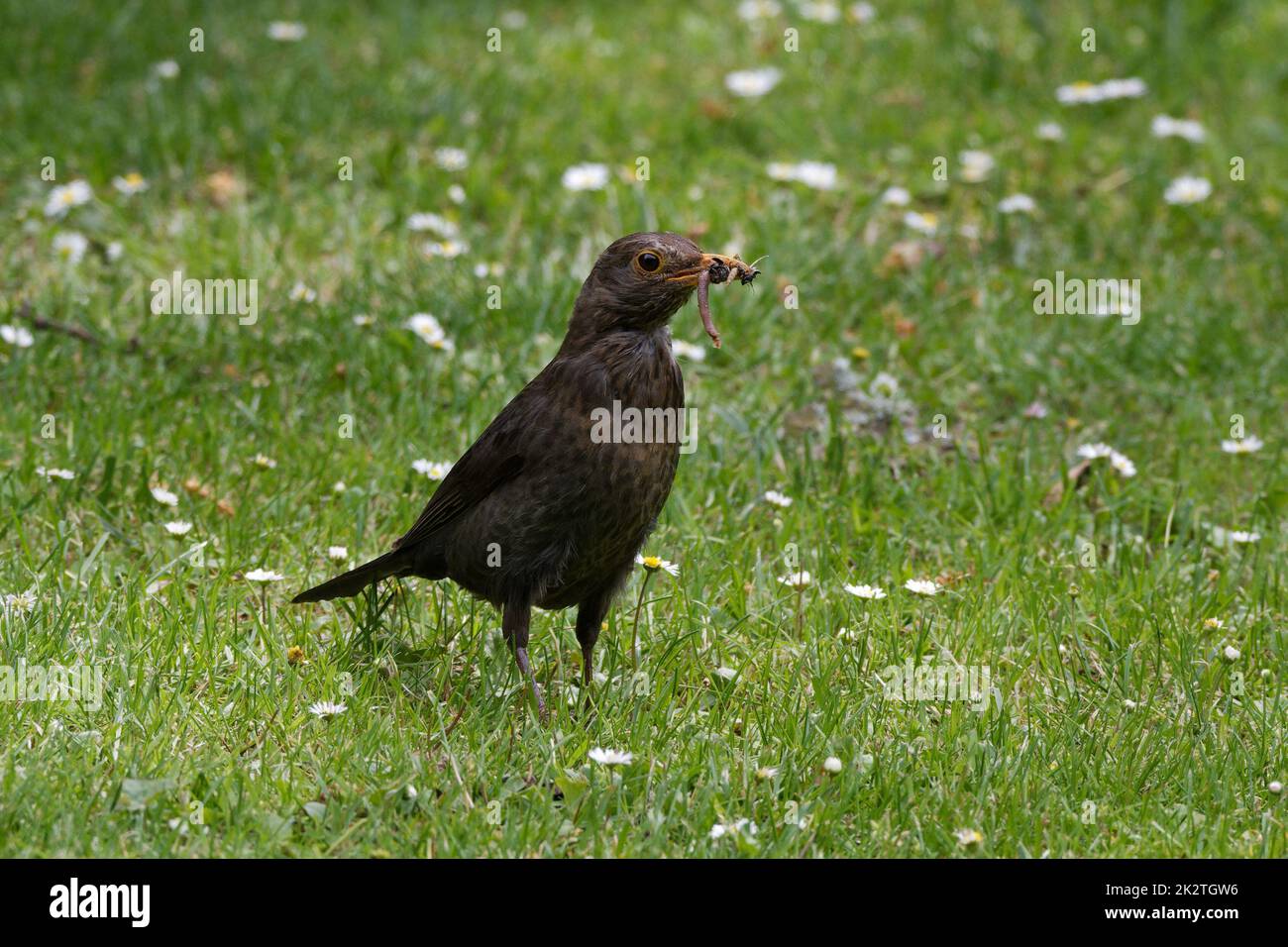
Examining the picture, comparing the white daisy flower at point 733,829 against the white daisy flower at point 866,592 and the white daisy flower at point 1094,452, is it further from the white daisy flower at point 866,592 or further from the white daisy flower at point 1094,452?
the white daisy flower at point 1094,452

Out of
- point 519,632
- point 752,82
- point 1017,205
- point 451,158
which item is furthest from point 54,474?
point 752,82

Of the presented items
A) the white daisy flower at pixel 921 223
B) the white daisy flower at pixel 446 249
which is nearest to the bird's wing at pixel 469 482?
the white daisy flower at pixel 446 249

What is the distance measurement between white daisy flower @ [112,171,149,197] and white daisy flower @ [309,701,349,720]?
12.5 feet

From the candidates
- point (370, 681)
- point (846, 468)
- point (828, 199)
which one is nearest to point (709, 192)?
point (828, 199)

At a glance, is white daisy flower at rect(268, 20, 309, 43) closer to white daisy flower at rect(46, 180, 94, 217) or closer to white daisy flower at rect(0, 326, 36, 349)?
white daisy flower at rect(46, 180, 94, 217)

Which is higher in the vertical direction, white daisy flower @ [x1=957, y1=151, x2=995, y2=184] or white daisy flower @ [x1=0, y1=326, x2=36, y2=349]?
white daisy flower @ [x1=957, y1=151, x2=995, y2=184]

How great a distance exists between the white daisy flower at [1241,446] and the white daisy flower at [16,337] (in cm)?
439

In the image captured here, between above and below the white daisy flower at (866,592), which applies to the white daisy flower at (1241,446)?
above

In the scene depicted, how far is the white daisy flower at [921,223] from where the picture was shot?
7.25 metres

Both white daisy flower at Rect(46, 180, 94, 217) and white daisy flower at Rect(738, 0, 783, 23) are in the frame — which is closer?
white daisy flower at Rect(46, 180, 94, 217)

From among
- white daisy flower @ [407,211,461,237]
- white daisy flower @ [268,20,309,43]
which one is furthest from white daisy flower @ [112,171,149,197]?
white daisy flower @ [268,20,309,43]

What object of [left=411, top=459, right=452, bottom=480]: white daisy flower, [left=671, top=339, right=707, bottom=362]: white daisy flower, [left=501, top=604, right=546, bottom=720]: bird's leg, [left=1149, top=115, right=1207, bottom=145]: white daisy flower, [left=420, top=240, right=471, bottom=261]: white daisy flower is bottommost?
[left=501, top=604, right=546, bottom=720]: bird's leg

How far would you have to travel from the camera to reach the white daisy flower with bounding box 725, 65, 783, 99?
8305 millimetres

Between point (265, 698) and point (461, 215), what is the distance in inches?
143
